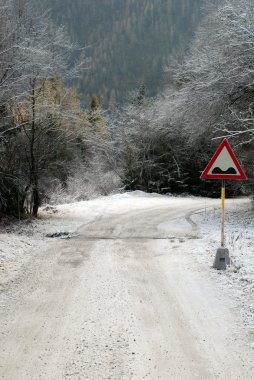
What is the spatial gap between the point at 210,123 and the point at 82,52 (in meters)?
5.46

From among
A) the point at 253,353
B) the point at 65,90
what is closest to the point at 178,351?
the point at 253,353

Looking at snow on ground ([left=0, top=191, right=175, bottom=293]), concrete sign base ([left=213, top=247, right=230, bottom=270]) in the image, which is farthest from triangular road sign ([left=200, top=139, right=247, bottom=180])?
snow on ground ([left=0, top=191, right=175, bottom=293])

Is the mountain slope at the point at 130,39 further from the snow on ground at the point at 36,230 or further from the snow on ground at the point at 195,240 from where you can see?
the snow on ground at the point at 195,240

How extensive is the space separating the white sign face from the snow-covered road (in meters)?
1.85

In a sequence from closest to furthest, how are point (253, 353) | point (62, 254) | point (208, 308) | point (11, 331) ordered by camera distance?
point (253, 353)
point (11, 331)
point (208, 308)
point (62, 254)

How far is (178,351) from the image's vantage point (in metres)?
4.49

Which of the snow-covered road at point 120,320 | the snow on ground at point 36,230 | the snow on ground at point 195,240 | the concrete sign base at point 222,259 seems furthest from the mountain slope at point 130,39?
the concrete sign base at point 222,259

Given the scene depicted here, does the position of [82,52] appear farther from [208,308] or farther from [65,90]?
[208,308]

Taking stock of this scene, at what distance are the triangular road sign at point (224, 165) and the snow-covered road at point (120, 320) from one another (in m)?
1.81

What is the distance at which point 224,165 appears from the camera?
8031 mm

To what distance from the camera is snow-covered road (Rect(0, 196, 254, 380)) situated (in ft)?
13.7

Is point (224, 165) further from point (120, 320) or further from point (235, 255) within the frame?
point (120, 320)

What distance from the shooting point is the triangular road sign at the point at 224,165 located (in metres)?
7.97

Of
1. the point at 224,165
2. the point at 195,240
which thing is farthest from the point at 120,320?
the point at 195,240
